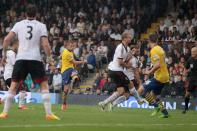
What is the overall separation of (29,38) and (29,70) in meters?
0.75

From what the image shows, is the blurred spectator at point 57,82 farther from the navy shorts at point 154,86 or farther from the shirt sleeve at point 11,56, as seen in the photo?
the navy shorts at point 154,86

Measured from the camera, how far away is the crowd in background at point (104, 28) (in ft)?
96.3

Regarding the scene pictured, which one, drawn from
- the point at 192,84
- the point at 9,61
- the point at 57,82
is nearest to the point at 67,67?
the point at 9,61

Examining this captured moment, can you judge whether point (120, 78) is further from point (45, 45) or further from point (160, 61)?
point (45, 45)

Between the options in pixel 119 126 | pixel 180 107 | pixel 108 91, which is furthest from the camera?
pixel 108 91

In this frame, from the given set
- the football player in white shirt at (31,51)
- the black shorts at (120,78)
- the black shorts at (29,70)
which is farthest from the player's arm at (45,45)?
the black shorts at (120,78)

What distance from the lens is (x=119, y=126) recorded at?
44.4 ft

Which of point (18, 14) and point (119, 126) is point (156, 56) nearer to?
point (119, 126)

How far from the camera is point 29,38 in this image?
579 inches

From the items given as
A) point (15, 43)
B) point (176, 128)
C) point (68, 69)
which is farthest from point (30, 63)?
point (68, 69)

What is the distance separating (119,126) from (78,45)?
780 inches

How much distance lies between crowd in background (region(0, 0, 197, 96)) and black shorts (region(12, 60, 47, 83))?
13023 mm

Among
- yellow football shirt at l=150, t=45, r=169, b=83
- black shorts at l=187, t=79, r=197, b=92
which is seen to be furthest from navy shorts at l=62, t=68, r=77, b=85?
yellow football shirt at l=150, t=45, r=169, b=83

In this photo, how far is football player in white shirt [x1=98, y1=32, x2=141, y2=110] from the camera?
19000mm
